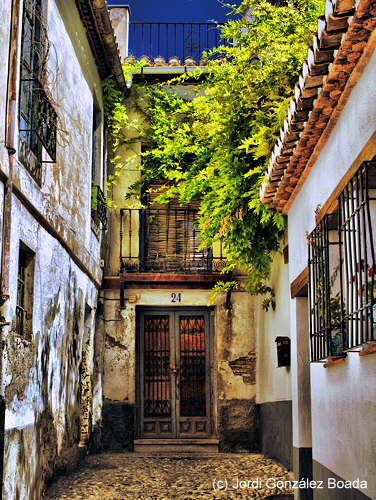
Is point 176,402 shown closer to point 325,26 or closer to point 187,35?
point 187,35

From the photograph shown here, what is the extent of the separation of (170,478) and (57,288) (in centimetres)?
295

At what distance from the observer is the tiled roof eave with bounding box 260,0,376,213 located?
169 inches

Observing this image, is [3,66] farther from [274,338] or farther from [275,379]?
[275,379]

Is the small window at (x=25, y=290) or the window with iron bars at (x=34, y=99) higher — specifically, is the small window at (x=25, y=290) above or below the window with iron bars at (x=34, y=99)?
below

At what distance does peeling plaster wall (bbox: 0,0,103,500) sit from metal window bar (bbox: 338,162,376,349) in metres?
3.10

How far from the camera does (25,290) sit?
7812 mm

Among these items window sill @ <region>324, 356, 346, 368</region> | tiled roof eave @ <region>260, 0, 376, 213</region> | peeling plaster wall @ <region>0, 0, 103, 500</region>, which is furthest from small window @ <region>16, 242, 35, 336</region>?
window sill @ <region>324, 356, 346, 368</region>

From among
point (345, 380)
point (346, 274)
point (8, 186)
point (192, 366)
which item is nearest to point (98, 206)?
point (192, 366)

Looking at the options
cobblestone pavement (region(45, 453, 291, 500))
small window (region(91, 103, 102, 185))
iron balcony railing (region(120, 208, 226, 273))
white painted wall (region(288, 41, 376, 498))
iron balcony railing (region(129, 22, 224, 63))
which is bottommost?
cobblestone pavement (region(45, 453, 291, 500))

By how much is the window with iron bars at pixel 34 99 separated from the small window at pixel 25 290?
34.0 inches

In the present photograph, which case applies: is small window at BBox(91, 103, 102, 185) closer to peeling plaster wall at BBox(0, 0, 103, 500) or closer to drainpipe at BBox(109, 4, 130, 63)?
peeling plaster wall at BBox(0, 0, 103, 500)

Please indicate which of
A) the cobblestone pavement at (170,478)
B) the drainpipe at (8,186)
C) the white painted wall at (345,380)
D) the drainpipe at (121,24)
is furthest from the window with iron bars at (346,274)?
the drainpipe at (121,24)

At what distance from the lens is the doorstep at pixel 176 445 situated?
1293cm

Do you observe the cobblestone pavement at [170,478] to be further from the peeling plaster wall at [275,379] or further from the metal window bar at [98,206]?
the metal window bar at [98,206]
